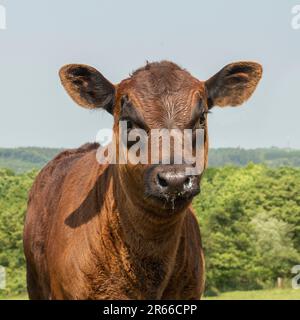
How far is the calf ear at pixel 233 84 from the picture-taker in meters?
8.75

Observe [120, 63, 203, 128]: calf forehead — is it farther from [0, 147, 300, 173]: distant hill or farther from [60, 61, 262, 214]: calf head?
[0, 147, 300, 173]: distant hill

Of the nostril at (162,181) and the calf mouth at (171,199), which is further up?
the nostril at (162,181)

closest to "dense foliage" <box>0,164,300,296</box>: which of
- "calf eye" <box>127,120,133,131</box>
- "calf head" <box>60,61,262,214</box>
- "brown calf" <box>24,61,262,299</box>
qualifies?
"brown calf" <box>24,61,262,299</box>

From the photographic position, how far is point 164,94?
770cm

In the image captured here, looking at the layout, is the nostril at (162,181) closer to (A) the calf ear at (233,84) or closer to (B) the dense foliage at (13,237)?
(A) the calf ear at (233,84)

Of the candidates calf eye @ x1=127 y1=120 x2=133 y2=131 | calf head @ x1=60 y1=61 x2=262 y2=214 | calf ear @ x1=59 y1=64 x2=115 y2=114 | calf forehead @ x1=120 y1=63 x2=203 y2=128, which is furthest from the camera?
calf ear @ x1=59 y1=64 x2=115 y2=114

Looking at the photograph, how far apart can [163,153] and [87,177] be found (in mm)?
2569

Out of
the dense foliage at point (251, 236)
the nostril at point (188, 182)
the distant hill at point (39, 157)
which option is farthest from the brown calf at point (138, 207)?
the distant hill at point (39, 157)

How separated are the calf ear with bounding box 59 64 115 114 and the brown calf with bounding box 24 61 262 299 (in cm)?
A: 1

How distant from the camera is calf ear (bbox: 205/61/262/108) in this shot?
8752 millimetres

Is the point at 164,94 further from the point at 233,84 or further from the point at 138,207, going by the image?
the point at 233,84

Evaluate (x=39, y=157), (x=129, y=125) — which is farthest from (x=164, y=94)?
(x=39, y=157)

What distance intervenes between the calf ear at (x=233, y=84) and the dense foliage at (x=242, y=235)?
55.6 metres
